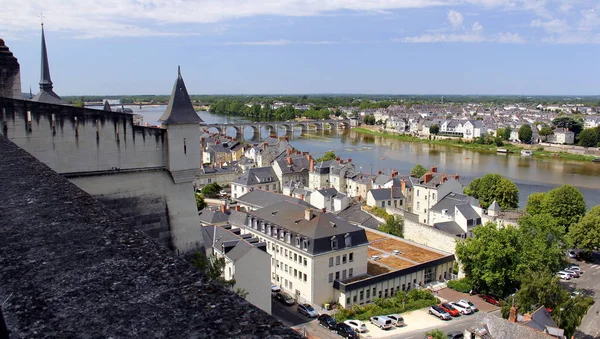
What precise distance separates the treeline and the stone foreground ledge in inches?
4077

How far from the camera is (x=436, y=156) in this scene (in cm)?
5816

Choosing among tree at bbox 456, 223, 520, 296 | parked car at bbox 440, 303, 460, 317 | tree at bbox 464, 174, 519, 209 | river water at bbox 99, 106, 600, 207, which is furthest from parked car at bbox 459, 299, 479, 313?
river water at bbox 99, 106, 600, 207

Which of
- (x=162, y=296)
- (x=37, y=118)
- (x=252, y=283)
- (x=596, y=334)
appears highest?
(x=37, y=118)

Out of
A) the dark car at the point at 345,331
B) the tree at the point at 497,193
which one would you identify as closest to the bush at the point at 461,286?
the dark car at the point at 345,331

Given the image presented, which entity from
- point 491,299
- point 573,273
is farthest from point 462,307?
point 573,273

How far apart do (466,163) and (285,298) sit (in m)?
39.2

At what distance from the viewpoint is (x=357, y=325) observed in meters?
15.4

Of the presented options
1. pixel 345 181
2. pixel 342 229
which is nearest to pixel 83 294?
pixel 342 229

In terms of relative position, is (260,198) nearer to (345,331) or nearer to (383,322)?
(383,322)

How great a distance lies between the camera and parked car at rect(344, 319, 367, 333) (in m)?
15.2

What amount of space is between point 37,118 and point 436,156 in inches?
2150

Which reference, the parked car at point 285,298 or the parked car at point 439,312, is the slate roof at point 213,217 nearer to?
the parked car at point 285,298

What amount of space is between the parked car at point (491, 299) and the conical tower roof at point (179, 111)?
45.0 feet

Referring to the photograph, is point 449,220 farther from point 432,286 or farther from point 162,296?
point 162,296
